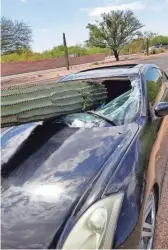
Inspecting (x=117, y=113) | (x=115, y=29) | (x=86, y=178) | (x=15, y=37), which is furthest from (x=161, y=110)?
(x=15, y=37)

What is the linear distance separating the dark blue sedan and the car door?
0.05ft

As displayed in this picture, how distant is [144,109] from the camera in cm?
314

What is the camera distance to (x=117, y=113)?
3.26m

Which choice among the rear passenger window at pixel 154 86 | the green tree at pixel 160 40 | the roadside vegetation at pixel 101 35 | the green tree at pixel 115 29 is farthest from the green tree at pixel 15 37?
the rear passenger window at pixel 154 86

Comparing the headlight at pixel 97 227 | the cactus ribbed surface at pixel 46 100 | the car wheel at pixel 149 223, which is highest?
the cactus ribbed surface at pixel 46 100

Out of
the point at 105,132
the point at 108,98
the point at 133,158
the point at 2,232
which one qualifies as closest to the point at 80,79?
the point at 108,98

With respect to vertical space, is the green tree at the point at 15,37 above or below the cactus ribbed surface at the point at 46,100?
above

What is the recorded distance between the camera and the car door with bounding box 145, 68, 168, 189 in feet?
8.95

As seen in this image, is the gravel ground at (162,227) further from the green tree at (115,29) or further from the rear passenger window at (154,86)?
the green tree at (115,29)

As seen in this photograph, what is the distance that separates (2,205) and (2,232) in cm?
22

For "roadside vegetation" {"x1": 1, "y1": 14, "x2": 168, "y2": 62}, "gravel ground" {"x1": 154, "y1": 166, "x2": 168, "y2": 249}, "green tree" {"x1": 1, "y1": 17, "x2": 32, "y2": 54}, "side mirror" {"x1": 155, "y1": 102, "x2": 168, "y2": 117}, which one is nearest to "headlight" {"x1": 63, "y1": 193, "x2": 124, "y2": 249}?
"gravel ground" {"x1": 154, "y1": 166, "x2": 168, "y2": 249}

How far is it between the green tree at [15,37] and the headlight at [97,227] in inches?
1992

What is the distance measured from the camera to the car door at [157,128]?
273cm

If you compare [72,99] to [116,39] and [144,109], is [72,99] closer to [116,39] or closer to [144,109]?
[144,109]
